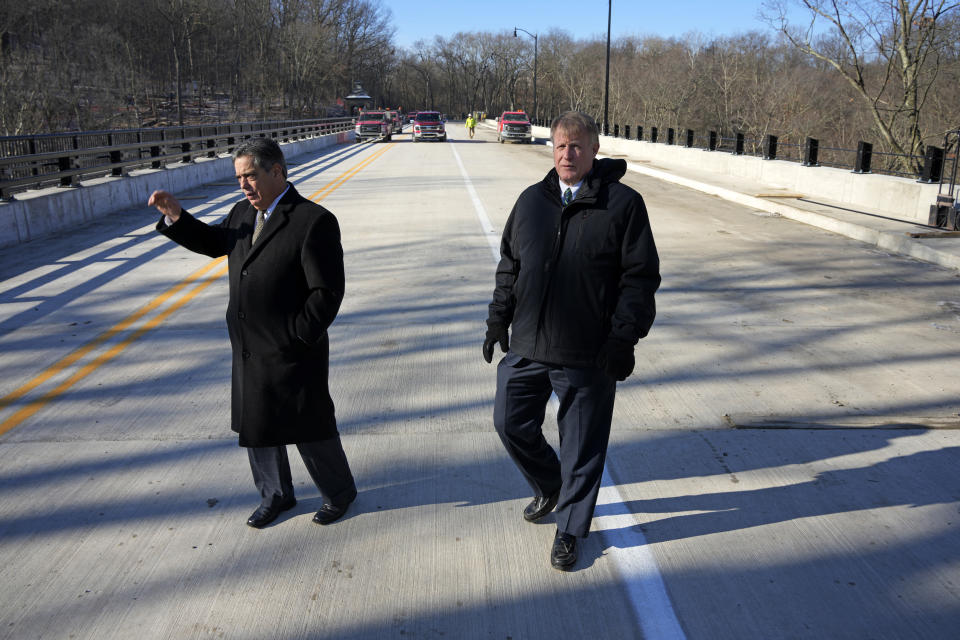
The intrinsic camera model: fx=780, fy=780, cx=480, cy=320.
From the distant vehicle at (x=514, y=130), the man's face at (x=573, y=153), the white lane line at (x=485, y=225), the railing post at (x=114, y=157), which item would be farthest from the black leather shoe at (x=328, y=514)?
the distant vehicle at (x=514, y=130)

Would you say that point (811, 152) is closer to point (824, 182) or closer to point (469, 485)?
point (824, 182)

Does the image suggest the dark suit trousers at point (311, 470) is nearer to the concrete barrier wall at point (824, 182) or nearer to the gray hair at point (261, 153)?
the gray hair at point (261, 153)

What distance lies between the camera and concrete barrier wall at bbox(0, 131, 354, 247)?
455 inches

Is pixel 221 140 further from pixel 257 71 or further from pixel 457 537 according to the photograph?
pixel 257 71

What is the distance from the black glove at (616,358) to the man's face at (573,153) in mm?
710

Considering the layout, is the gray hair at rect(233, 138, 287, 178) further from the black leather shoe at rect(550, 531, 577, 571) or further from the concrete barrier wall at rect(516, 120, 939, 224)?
the concrete barrier wall at rect(516, 120, 939, 224)

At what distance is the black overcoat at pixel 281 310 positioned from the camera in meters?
3.38

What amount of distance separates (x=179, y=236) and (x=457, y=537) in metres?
1.91

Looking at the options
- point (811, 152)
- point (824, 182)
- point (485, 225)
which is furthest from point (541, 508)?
point (811, 152)

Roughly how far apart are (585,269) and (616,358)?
38cm

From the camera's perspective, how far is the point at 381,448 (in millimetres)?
4738

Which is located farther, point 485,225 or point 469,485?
point 485,225

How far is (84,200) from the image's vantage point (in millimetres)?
13820

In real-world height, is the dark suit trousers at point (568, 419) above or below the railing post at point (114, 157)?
below
